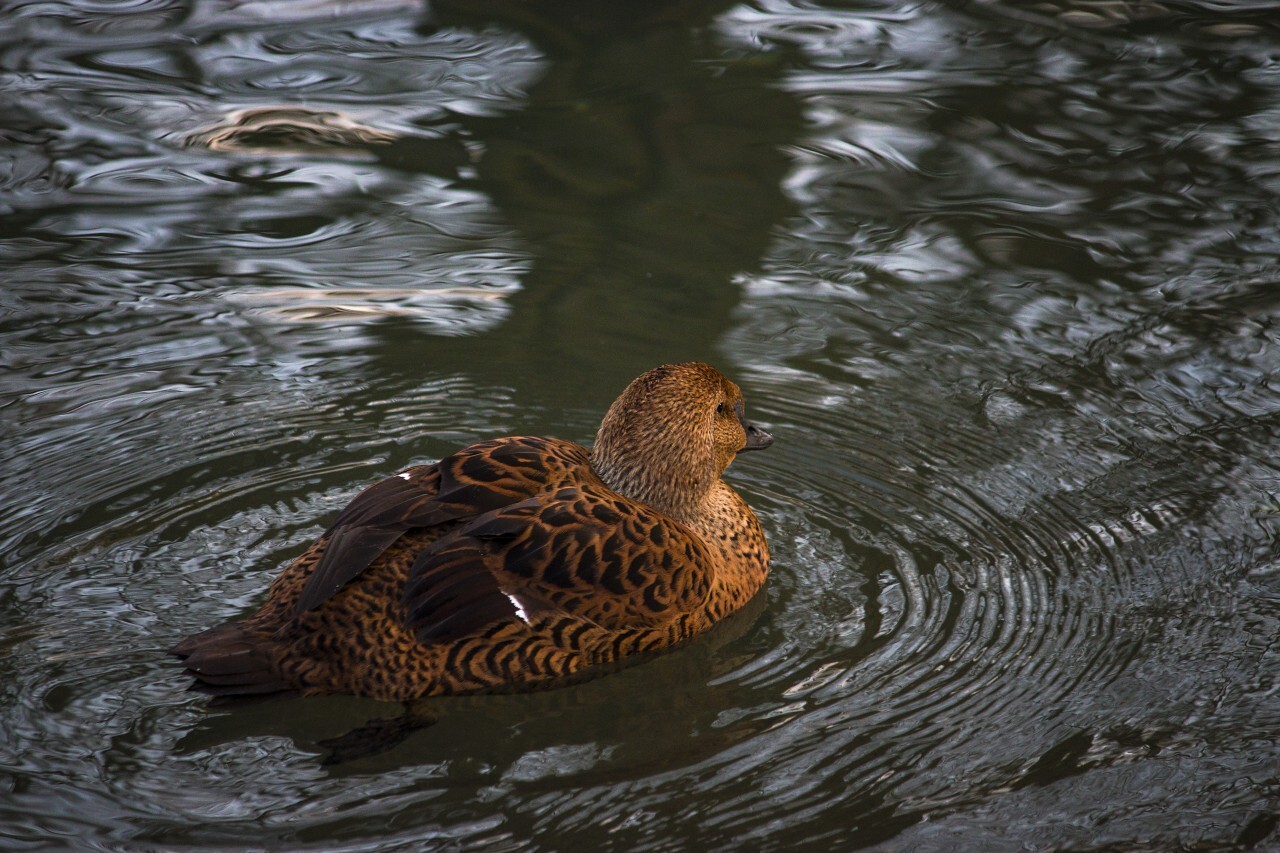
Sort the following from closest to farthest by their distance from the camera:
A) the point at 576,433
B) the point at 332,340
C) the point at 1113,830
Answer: the point at 1113,830, the point at 576,433, the point at 332,340

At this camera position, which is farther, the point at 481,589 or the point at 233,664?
the point at 481,589

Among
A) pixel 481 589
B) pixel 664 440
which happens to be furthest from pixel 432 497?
pixel 664 440

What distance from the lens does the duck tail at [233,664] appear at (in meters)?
4.64

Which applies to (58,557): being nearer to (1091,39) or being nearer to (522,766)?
(522,766)

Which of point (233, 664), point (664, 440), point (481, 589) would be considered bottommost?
point (233, 664)

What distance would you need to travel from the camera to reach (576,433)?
6.57 m

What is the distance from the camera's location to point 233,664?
468 cm

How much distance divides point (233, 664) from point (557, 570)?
1.13 meters

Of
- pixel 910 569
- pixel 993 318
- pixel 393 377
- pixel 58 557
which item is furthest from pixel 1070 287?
pixel 58 557

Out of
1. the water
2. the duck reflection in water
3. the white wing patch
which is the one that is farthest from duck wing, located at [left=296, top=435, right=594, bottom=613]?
the water

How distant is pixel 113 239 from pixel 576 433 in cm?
325

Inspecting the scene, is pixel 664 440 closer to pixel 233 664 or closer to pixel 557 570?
pixel 557 570

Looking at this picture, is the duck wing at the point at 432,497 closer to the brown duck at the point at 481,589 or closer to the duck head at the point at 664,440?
the brown duck at the point at 481,589

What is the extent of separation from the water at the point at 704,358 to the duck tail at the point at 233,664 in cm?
11
